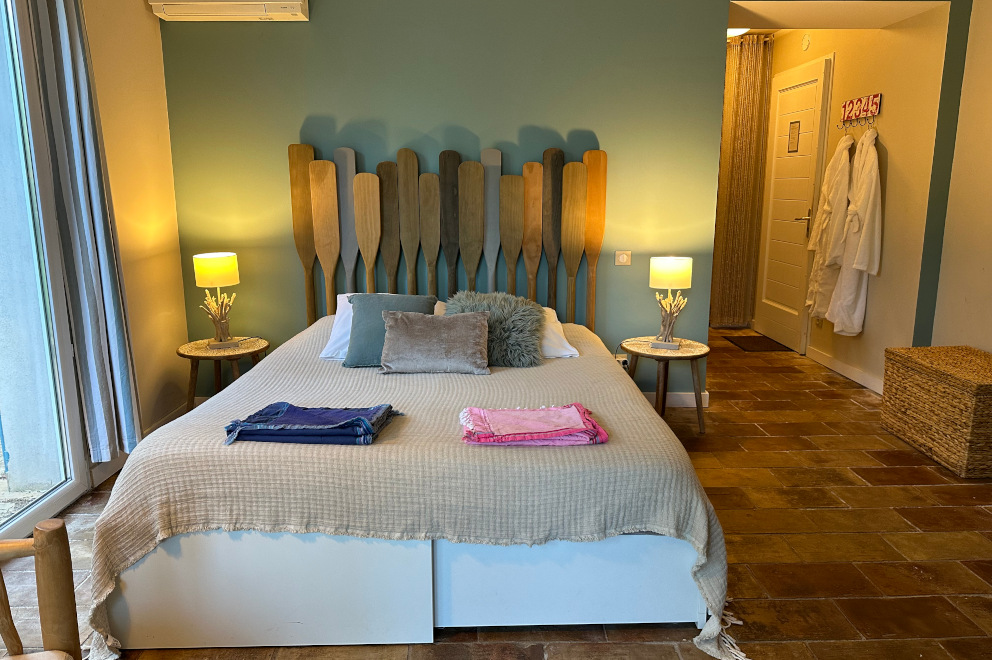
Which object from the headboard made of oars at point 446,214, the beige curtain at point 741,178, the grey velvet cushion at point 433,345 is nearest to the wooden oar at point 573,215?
the headboard made of oars at point 446,214

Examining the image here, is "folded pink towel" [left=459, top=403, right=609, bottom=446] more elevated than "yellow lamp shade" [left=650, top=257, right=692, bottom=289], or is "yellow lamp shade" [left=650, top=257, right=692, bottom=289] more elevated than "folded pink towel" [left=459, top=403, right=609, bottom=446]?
"yellow lamp shade" [left=650, top=257, right=692, bottom=289]

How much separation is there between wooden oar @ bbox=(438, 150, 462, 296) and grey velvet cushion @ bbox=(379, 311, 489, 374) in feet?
3.08

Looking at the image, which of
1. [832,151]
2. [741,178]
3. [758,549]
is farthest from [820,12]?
[758,549]

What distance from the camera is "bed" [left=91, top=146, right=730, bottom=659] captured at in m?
2.21

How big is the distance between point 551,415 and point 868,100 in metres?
3.91

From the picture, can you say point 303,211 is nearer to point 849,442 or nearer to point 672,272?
point 672,272

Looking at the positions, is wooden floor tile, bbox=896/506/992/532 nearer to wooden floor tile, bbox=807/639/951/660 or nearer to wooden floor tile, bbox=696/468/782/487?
wooden floor tile, bbox=696/468/782/487

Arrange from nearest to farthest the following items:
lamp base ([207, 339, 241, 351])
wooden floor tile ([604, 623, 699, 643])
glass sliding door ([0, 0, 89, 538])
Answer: wooden floor tile ([604, 623, 699, 643])
glass sliding door ([0, 0, 89, 538])
lamp base ([207, 339, 241, 351])

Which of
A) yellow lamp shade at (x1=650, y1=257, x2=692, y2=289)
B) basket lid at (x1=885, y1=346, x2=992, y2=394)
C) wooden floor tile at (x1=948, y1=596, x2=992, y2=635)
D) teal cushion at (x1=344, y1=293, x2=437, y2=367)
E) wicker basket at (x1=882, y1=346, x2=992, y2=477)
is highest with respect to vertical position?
yellow lamp shade at (x1=650, y1=257, x2=692, y2=289)

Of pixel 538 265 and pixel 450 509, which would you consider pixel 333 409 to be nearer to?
pixel 450 509

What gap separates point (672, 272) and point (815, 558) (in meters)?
1.78

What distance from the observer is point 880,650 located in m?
2.28

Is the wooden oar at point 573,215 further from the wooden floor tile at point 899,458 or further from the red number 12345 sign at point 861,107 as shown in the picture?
the red number 12345 sign at point 861,107

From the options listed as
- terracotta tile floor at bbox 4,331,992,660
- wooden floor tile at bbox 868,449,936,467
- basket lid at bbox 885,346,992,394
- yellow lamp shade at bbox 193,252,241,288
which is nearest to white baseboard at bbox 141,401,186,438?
terracotta tile floor at bbox 4,331,992,660
